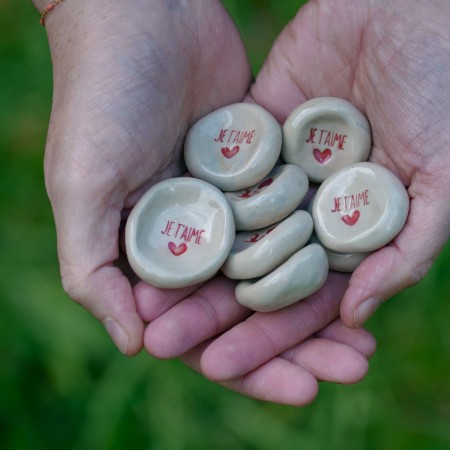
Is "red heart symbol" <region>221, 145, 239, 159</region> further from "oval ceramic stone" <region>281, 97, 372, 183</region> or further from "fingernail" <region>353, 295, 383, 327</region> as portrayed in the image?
"fingernail" <region>353, 295, 383, 327</region>

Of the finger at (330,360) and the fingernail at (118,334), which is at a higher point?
the fingernail at (118,334)

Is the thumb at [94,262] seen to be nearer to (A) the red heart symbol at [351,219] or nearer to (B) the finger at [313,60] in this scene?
(A) the red heart symbol at [351,219]

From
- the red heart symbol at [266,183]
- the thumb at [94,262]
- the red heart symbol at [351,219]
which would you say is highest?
the thumb at [94,262]

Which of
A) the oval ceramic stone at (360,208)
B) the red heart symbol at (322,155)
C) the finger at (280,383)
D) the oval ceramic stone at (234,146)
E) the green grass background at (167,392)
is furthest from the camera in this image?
the green grass background at (167,392)

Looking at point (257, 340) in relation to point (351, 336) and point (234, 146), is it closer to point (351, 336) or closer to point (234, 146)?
point (351, 336)

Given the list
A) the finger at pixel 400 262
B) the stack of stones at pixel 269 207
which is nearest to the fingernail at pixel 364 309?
the finger at pixel 400 262

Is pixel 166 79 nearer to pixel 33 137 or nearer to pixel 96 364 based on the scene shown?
pixel 96 364

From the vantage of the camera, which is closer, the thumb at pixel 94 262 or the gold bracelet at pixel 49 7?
the thumb at pixel 94 262
